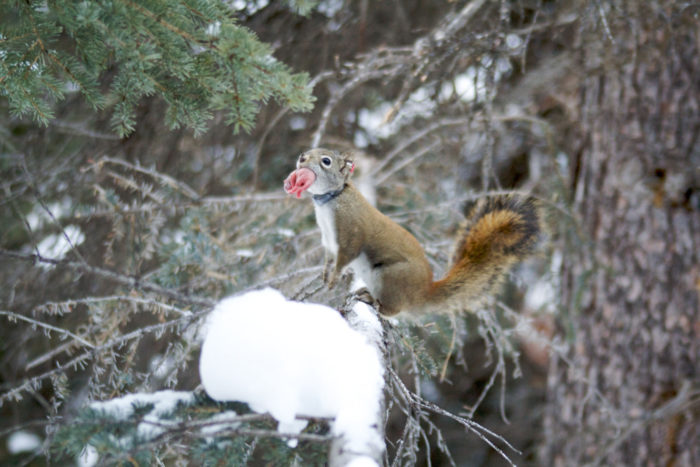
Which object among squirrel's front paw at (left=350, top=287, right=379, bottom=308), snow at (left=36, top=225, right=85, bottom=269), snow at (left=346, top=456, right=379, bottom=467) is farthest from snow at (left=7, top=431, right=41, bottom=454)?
snow at (left=346, top=456, right=379, bottom=467)

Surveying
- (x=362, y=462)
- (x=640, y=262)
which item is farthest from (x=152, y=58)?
(x=640, y=262)

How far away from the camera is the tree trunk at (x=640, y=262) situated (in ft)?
9.62

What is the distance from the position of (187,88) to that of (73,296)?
1.19 metres

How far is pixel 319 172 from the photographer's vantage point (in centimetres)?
162

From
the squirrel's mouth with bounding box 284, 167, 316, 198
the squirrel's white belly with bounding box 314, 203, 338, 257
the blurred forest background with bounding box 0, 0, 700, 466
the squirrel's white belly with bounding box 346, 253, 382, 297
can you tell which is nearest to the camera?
the squirrel's mouth with bounding box 284, 167, 316, 198

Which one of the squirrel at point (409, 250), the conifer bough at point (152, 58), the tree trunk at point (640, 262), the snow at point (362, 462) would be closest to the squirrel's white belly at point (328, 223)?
the squirrel at point (409, 250)

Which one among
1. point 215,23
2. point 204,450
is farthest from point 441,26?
point 204,450

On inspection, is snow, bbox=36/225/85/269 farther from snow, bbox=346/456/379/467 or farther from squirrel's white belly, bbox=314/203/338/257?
snow, bbox=346/456/379/467

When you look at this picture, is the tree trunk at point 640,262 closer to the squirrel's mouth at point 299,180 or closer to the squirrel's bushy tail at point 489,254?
the squirrel's bushy tail at point 489,254

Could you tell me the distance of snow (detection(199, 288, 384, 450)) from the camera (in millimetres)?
976

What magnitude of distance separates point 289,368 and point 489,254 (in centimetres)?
120

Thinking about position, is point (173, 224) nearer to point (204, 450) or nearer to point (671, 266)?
point (204, 450)

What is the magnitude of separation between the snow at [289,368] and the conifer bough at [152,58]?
51 cm

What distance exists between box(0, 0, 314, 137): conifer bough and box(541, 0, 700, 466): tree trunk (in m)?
2.07
